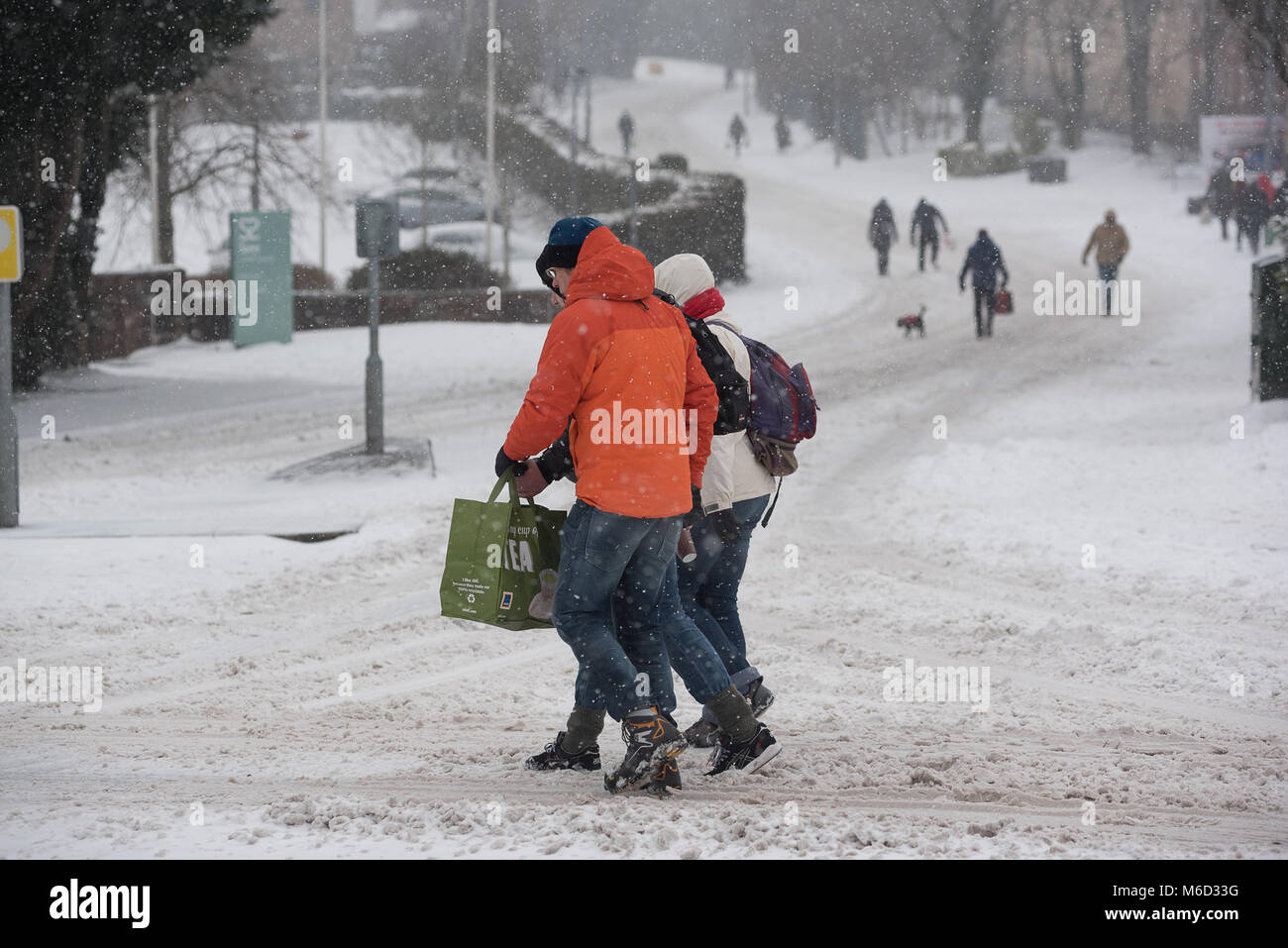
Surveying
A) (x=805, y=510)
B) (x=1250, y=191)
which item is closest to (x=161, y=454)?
(x=805, y=510)

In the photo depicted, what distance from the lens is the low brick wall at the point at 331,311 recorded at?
21969 millimetres

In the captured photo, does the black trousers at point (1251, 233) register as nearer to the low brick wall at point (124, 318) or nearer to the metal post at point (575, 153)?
the metal post at point (575, 153)

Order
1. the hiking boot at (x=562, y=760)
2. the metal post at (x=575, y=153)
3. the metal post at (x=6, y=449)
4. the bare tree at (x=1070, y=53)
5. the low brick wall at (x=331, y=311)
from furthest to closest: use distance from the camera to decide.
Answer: the bare tree at (x=1070, y=53)
the metal post at (x=575, y=153)
the low brick wall at (x=331, y=311)
the metal post at (x=6, y=449)
the hiking boot at (x=562, y=760)

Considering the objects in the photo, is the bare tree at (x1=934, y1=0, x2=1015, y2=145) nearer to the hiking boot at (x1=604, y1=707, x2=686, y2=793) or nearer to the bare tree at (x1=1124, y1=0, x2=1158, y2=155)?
the bare tree at (x1=1124, y1=0, x2=1158, y2=155)

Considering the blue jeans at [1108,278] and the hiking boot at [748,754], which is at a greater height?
the blue jeans at [1108,278]

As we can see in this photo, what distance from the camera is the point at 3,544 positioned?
9312 millimetres

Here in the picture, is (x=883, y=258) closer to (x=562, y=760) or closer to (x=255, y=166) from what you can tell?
(x=255, y=166)

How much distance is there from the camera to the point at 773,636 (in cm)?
744

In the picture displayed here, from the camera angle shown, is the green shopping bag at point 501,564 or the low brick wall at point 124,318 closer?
the green shopping bag at point 501,564

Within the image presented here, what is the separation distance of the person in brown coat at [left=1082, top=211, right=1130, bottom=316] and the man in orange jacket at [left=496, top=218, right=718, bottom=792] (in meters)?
19.5

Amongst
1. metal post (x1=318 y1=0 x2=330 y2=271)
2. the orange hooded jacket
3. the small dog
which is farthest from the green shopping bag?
metal post (x1=318 y1=0 x2=330 y2=271)

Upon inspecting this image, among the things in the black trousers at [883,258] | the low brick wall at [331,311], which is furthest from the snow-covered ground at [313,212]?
the black trousers at [883,258]

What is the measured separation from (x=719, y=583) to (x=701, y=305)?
105 cm

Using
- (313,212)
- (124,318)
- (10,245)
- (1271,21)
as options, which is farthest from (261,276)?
(313,212)
